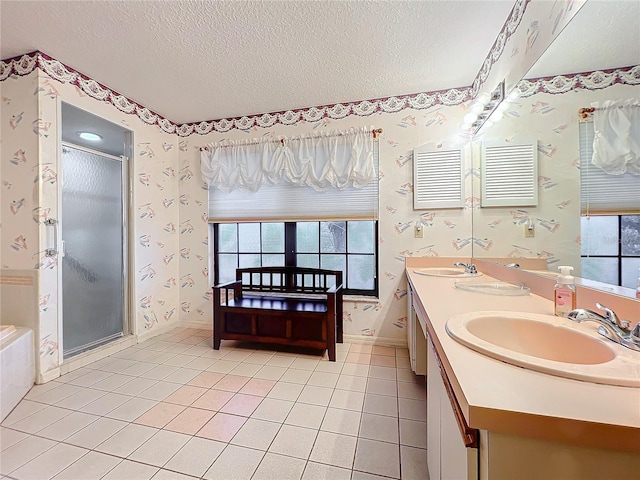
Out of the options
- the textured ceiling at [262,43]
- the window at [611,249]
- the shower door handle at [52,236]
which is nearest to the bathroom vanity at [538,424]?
the window at [611,249]

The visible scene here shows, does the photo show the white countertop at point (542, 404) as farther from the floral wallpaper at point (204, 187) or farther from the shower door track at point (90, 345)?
the shower door track at point (90, 345)

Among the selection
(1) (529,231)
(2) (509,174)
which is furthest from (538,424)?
(2) (509,174)

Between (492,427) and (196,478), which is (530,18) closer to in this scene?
(492,427)

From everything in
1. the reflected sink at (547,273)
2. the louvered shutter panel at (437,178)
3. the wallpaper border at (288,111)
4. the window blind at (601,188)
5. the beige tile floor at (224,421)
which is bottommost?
the beige tile floor at (224,421)

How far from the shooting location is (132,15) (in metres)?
1.68

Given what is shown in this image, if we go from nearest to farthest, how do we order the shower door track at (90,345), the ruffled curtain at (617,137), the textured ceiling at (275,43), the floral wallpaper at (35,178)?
the ruffled curtain at (617,137) < the textured ceiling at (275,43) < the floral wallpaper at (35,178) < the shower door track at (90,345)

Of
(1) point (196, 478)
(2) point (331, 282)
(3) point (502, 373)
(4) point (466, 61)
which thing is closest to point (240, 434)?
(1) point (196, 478)

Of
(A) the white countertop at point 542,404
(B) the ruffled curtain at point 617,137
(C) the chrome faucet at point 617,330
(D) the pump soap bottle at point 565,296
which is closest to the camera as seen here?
(A) the white countertop at point 542,404

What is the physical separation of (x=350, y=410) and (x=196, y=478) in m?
0.87

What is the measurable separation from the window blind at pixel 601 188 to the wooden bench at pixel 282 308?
1.68m

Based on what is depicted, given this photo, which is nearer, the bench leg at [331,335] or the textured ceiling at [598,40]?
the textured ceiling at [598,40]

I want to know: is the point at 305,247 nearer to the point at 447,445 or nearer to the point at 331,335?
the point at 331,335

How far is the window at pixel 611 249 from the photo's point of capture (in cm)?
81

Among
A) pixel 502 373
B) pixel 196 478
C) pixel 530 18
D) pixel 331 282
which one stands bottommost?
Answer: pixel 196 478
